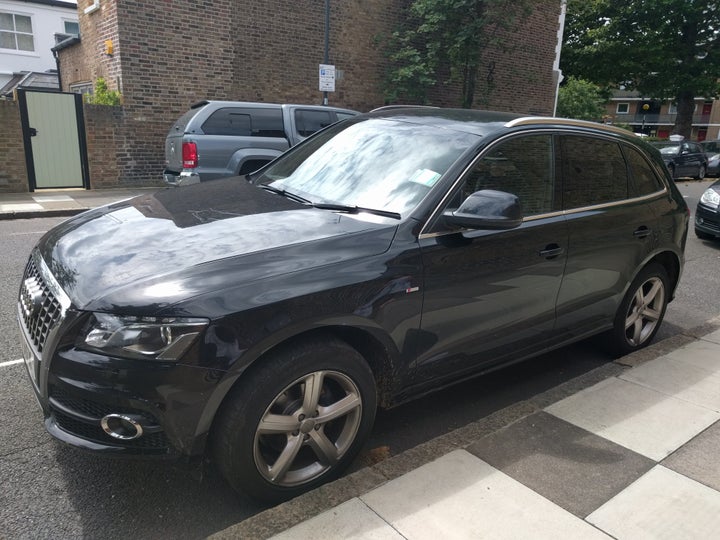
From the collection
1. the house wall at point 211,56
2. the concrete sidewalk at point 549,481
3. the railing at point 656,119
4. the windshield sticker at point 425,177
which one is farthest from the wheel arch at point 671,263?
the railing at point 656,119

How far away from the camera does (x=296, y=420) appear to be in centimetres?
243

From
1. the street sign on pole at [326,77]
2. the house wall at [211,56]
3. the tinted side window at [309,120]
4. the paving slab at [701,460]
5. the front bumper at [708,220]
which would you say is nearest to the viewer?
the paving slab at [701,460]

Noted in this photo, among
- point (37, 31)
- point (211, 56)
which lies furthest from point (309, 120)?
point (37, 31)

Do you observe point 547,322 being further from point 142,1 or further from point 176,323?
point 142,1

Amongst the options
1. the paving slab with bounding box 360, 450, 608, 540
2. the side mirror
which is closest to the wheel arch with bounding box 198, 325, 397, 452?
the paving slab with bounding box 360, 450, 608, 540

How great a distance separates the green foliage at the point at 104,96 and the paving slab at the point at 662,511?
12.7 metres

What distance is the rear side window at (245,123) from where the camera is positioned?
8.97m

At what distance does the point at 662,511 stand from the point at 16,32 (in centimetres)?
3183

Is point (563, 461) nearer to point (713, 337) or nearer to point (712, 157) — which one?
point (713, 337)

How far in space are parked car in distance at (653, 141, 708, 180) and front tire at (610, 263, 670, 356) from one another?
749 inches

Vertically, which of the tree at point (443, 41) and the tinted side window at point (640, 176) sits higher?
the tree at point (443, 41)

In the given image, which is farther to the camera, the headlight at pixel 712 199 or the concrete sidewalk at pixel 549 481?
the headlight at pixel 712 199

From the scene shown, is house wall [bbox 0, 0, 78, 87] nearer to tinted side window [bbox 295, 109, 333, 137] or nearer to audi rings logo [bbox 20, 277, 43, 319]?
tinted side window [bbox 295, 109, 333, 137]

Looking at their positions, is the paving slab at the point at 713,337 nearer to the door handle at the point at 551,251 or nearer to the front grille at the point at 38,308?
the door handle at the point at 551,251
